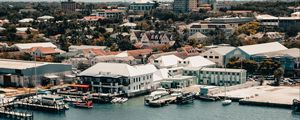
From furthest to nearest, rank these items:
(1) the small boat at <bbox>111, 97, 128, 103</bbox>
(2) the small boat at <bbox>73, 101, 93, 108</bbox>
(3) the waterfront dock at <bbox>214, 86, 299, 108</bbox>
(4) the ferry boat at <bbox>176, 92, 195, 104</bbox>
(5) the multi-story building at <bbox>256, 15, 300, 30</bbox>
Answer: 1. (5) the multi-story building at <bbox>256, 15, 300, 30</bbox>
2. (1) the small boat at <bbox>111, 97, 128, 103</bbox>
3. (4) the ferry boat at <bbox>176, 92, 195, 104</bbox>
4. (2) the small boat at <bbox>73, 101, 93, 108</bbox>
5. (3) the waterfront dock at <bbox>214, 86, 299, 108</bbox>

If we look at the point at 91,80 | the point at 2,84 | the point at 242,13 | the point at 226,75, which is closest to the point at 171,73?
→ the point at 226,75

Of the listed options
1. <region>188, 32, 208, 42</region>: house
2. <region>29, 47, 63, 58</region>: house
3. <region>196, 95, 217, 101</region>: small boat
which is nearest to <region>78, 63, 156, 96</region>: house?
<region>196, 95, 217, 101</region>: small boat

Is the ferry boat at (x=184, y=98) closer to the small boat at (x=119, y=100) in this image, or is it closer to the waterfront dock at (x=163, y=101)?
the waterfront dock at (x=163, y=101)

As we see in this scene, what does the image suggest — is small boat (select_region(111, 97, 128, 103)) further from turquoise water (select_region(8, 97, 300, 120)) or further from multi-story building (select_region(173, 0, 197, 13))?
multi-story building (select_region(173, 0, 197, 13))

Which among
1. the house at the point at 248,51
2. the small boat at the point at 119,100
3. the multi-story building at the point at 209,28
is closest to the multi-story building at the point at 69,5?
the multi-story building at the point at 209,28

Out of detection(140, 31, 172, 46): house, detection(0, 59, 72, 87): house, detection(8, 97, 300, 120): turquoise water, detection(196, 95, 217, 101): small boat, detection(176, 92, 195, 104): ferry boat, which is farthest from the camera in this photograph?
detection(140, 31, 172, 46): house

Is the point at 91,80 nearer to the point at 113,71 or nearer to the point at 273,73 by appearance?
the point at 113,71

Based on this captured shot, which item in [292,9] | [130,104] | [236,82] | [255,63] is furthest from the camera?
[292,9]
